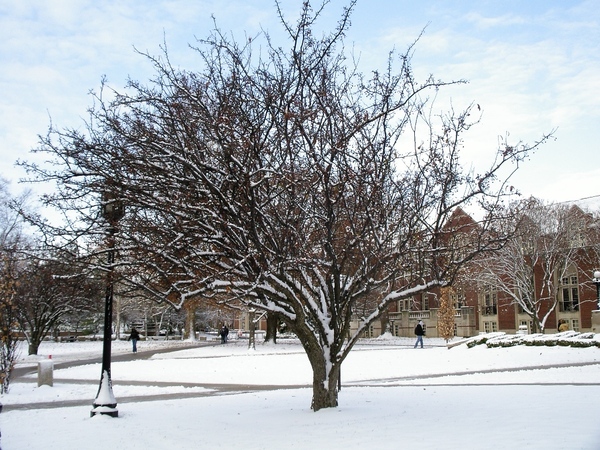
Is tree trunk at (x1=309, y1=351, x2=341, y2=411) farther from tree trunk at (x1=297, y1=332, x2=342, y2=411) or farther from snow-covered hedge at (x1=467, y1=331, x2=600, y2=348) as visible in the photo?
snow-covered hedge at (x1=467, y1=331, x2=600, y2=348)

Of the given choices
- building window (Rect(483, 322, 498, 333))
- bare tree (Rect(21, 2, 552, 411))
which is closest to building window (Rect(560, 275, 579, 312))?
building window (Rect(483, 322, 498, 333))

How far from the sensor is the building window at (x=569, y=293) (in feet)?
179

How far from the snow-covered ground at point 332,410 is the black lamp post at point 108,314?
28 cm

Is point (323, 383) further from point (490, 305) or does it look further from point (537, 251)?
point (490, 305)

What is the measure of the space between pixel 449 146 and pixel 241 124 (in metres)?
4.00

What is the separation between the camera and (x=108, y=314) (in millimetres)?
12953

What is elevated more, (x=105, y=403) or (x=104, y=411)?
(x=105, y=403)

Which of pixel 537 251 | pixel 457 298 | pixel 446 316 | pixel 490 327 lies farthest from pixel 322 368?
pixel 490 327

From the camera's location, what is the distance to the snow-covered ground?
955 centimetres

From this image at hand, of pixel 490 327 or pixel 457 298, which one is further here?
pixel 490 327

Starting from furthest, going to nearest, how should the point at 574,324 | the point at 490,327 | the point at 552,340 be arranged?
the point at 490,327 → the point at 574,324 → the point at 552,340

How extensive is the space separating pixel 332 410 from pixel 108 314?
198 inches

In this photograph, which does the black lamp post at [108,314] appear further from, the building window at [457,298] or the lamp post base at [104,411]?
the building window at [457,298]

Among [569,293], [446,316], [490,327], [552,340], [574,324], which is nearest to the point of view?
[552,340]
